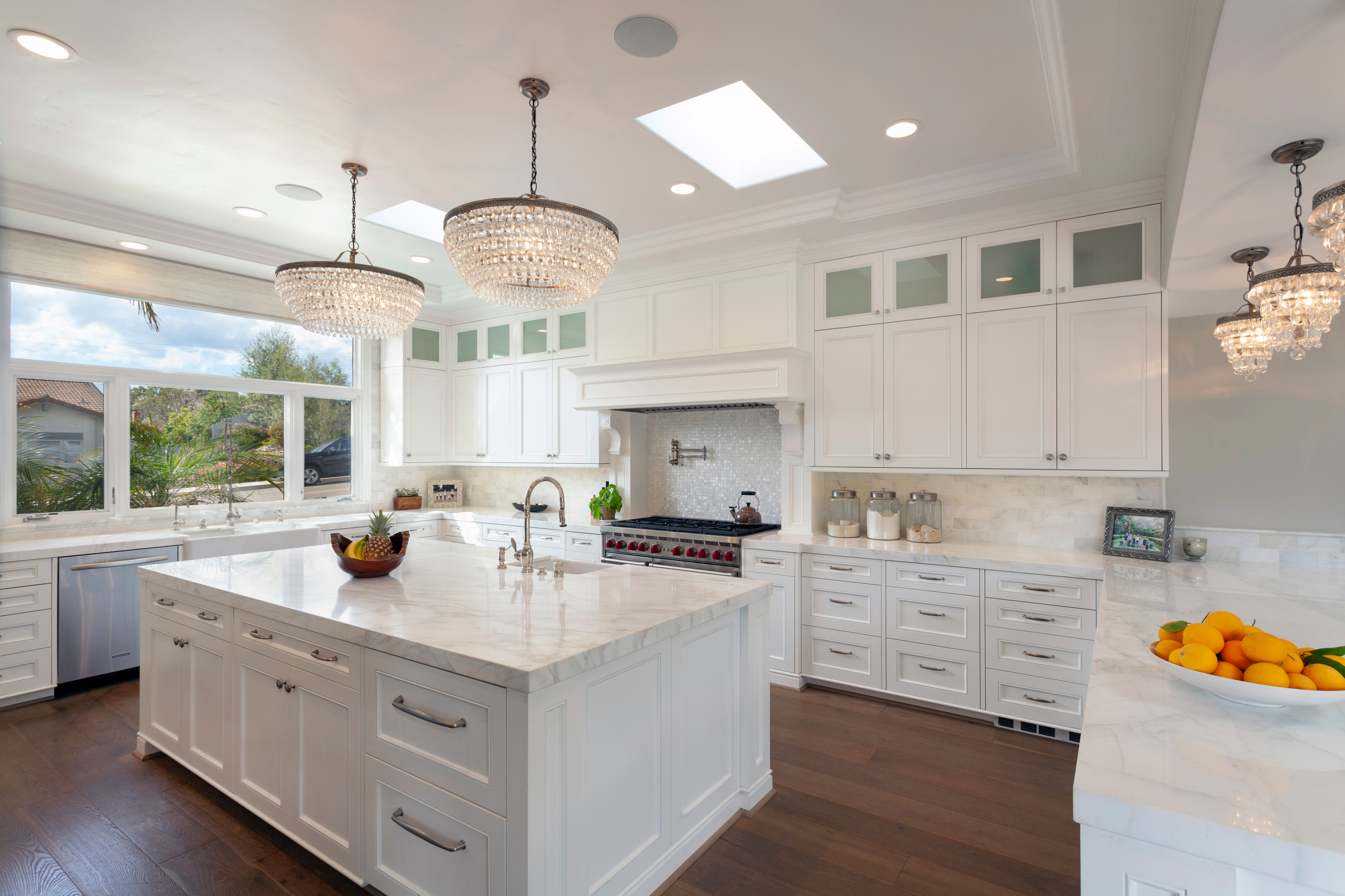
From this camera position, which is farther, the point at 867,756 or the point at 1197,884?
the point at 867,756

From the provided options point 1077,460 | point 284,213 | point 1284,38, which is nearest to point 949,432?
point 1077,460

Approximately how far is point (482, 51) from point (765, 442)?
298 centimetres

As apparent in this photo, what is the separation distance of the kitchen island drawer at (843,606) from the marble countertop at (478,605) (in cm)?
126

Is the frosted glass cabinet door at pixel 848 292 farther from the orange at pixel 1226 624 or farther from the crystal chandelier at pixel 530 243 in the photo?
the orange at pixel 1226 624

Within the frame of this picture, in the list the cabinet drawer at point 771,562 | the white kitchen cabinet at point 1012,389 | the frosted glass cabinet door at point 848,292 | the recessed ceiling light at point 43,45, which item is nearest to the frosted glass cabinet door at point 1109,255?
the white kitchen cabinet at point 1012,389

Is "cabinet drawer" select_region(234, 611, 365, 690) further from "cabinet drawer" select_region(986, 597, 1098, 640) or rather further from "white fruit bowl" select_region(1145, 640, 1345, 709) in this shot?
"cabinet drawer" select_region(986, 597, 1098, 640)

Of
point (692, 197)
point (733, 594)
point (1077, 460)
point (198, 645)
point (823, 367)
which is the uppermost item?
point (692, 197)

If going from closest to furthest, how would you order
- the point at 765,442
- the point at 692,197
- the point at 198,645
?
the point at 198,645 < the point at 692,197 < the point at 765,442

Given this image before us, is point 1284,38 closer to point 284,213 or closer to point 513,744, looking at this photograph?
point 513,744

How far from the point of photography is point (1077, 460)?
3234 mm

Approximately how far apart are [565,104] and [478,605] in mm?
2016

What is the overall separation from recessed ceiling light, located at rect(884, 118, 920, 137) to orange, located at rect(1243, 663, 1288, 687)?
232 cm

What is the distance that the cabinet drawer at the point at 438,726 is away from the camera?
1.60 metres

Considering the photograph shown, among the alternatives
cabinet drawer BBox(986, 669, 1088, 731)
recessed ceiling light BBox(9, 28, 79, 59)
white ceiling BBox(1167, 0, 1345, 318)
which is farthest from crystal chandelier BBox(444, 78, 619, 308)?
cabinet drawer BBox(986, 669, 1088, 731)
